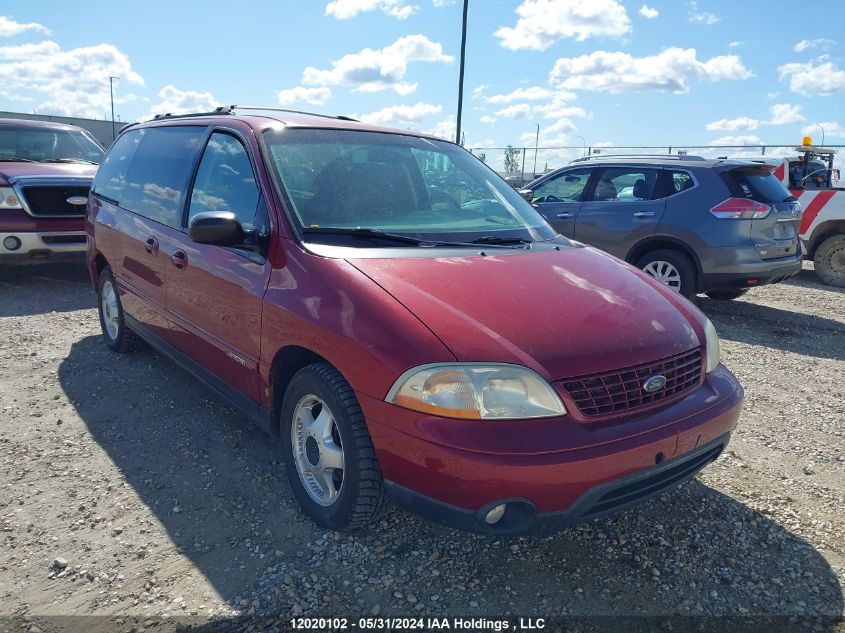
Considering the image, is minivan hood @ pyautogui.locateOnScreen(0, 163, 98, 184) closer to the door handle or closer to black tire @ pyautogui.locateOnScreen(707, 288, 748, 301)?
the door handle

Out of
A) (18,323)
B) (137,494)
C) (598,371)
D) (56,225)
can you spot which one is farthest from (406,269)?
(56,225)

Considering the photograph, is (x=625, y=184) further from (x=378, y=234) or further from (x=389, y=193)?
(x=378, y=234)

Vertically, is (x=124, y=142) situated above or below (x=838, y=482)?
above

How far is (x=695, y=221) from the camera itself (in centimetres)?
665

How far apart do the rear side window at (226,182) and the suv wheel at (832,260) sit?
918 cm

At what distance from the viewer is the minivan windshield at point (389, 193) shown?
3.01 metres

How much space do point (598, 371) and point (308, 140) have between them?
1939 millimetres

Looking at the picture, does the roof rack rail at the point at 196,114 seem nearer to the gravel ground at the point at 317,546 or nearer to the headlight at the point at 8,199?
the gravel ground at the point at 317,546

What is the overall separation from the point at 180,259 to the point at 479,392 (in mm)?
2171

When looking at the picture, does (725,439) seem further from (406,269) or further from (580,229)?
(580,229)

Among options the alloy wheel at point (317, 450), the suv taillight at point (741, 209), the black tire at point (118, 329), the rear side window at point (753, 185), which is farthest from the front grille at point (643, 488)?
the rear side window at point (753, 185)

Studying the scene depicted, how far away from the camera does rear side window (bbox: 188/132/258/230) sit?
316cm

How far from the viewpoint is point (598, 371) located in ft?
7.61

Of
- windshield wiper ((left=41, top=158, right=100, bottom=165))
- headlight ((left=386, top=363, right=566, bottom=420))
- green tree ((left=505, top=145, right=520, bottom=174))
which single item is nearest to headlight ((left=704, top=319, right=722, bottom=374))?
headlight ((left=386, top=363, right=566, bottom=420))
